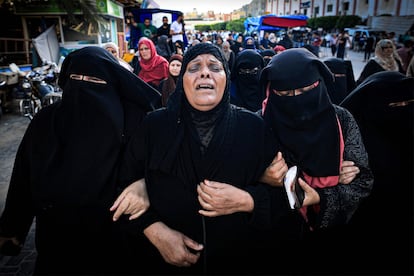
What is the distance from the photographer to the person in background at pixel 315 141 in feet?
5.41

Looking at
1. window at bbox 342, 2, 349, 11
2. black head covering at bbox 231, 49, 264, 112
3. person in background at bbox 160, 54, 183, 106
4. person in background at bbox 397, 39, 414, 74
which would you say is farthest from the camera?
window at bbox 342, 2, 349, 11

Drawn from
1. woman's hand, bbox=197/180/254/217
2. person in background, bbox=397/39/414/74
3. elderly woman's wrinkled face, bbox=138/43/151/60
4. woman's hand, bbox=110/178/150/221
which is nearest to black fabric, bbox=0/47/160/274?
woman's hand, bbox=110/178/150/221

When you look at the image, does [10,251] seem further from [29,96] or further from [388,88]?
[29,96]

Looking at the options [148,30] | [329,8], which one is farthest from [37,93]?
[329,8]

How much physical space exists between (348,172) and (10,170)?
5.12 meters

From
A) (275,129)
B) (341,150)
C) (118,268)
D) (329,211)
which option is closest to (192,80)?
(275,129)

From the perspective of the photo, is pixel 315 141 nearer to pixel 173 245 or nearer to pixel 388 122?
pixel 388 122

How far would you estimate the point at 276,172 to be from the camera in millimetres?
1591

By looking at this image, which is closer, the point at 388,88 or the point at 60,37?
the point at 388,88

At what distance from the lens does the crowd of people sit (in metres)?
1.62

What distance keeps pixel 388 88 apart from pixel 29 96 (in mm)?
8569

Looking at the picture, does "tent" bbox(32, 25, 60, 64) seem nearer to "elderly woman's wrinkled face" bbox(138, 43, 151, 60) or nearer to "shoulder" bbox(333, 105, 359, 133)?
"elderly woman's wrinkled face" bbox(138, 43, 151, 60)

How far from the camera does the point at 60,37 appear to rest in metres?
12.4

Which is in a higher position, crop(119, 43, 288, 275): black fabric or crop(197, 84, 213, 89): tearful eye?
crop(197, 84, 213, 89): tearful eye
